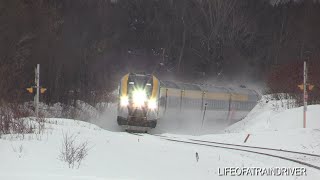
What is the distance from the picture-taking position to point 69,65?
121 ft

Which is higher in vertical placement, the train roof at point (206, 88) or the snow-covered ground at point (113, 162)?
the train roof at point (206, 88)

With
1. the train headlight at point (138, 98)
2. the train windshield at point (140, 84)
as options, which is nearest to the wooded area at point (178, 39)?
the train windshield at point (140, 84)

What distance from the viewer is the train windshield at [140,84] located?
78.9ft

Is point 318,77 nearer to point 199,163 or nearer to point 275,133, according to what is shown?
point 275,133

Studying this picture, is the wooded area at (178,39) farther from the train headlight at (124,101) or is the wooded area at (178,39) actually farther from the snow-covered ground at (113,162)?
the snow-covered ground at (113,162)

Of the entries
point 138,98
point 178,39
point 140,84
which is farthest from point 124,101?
point 178,39

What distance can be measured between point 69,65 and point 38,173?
29.6 metres

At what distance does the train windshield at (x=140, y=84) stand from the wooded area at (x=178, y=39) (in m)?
12.7

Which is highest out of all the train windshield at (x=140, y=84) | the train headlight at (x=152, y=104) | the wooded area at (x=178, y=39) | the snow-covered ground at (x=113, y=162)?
the wooded area at (x=178, y=39)

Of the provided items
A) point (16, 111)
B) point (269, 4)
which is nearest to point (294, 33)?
point (269, 4)

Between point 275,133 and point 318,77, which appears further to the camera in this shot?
point 318,77

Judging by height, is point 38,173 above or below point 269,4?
below

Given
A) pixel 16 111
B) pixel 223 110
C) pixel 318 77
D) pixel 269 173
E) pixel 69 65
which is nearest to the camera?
pixel 269 173

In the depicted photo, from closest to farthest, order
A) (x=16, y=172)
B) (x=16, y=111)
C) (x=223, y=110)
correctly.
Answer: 1. (x=16, y=172)
2. (x=16, y=111)
3. (x=223, y=110)
